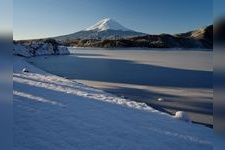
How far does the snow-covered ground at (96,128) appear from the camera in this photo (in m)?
2.79

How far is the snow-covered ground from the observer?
2.79 meters

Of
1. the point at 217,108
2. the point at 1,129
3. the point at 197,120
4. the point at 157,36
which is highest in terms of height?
the point at 157,36

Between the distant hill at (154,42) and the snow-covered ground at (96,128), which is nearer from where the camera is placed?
the snow-covered ground at (96,128)

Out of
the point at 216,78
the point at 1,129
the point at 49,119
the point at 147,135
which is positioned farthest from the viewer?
the point at 49,119

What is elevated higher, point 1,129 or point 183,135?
point 1,129

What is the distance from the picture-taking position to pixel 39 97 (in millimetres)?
4918

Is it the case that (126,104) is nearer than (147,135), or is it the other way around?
(147,135)

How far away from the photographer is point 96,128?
334 cm

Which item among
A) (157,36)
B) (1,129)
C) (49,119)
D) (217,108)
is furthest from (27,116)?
(157,36)

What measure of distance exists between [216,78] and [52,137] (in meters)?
2.15

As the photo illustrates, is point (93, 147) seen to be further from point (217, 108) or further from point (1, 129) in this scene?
point (217, 108)

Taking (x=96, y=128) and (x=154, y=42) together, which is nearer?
(x=96, y=128)

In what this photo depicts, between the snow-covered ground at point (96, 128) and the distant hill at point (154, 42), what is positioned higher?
the distant hill at point (154, 42)

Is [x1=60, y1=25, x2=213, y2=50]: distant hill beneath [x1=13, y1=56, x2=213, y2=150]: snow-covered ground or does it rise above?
above
